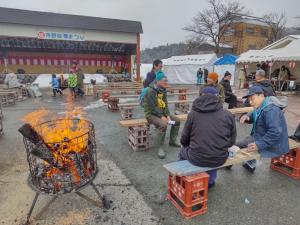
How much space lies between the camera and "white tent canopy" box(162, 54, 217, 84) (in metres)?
22.2

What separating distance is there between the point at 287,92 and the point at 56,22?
58.8ft

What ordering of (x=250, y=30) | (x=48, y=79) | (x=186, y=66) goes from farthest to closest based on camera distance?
(x=250, y=30) → (x=186, y=66) → (x=48, y=79)

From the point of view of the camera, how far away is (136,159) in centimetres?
472

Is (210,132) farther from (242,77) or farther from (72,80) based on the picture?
(242,77)

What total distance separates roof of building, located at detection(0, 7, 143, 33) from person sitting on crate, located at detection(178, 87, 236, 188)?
17229 millimetres

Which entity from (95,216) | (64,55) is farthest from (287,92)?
(64,55)

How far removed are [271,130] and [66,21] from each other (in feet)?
59.9

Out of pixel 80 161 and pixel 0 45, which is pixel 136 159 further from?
pixel 0 45

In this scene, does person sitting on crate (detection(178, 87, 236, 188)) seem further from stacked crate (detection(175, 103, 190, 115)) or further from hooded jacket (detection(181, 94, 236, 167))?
stacked crate (detection(175, 103, 190, 115))

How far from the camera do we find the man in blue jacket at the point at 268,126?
3.31 metres

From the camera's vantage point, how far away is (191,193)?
2.87m

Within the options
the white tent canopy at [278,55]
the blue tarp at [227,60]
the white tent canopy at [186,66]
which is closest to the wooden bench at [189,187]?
the white tent canopy at [278,55]

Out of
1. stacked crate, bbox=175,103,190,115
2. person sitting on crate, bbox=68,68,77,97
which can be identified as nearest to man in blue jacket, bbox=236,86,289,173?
stacked crate, bbox=175,103,190,115

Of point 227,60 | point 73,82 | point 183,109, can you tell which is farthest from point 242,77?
point 73,82
